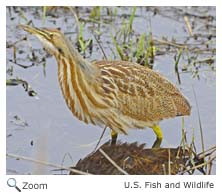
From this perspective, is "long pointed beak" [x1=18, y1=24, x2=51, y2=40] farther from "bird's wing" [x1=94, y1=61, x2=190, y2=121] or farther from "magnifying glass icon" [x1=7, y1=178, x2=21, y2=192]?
"magnifying glass icon" [x1=7, y1=178, x2=21, y2=192]

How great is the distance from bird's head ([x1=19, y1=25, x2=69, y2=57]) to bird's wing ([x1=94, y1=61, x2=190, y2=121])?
13 centimetres

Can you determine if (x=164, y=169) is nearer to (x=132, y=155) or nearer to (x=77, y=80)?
(x=132, y=155)

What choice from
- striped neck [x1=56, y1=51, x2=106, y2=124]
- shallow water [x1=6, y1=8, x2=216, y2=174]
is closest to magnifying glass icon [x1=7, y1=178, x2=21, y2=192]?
shallow water [x1=6, y1=8, x2=216, y2=174]

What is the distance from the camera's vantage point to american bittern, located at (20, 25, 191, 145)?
1.74 meters

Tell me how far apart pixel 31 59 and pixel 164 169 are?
0.67 meters

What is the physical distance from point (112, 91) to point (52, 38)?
19 centimetres

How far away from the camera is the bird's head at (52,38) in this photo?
1708 millimetres

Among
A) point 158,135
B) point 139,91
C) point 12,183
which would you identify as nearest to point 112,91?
point 139,91

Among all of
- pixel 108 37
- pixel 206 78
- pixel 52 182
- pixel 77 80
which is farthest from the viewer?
pixel 108 37

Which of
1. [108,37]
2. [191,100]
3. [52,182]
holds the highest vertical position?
[108,37]

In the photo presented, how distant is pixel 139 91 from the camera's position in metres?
1.86

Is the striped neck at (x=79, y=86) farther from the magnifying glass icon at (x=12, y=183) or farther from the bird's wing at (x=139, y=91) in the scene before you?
the magnifying glass icon at (x=12, y=183)

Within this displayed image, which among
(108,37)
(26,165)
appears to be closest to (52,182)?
(26,165)

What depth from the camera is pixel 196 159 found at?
1824 mm
